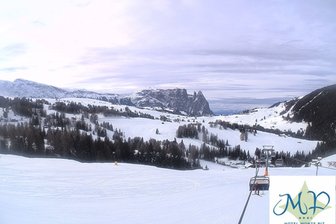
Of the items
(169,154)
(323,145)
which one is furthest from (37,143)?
(323,145)

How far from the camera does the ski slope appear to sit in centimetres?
345

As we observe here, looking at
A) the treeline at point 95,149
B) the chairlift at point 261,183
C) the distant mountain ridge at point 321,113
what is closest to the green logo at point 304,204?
the chairlift at point 261,183

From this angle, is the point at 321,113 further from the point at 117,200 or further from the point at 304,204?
the point at 117,200

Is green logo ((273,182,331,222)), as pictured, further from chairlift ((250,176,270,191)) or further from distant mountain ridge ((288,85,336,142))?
distant mountain ridge ((288,85,336,142))

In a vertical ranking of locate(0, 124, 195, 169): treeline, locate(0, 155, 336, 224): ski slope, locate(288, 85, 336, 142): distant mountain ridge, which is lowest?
locate(0, 124, 195, 169): treeline

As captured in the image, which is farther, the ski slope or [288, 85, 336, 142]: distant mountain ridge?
[288, 85, 336, 142]: distant mountain ridge

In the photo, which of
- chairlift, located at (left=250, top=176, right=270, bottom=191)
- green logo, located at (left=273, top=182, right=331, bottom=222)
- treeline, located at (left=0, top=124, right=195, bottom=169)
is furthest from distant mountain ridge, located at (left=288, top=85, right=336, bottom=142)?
treeline, located at (left=0, top=124, right=195, bottom=169)

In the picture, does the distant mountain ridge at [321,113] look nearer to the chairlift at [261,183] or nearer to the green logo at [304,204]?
the chairlift at [261,183]

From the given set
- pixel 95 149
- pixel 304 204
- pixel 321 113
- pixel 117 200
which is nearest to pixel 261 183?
pixel 304 204

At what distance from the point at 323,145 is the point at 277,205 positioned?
1943 mm

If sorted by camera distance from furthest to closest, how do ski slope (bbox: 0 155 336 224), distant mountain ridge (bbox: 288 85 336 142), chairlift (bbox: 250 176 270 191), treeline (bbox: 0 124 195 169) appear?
treeline (bbox: 0 124 195 169) < distant mountain ridge (bbox: 288 85 336 142) < ski slope (bbox: 0 155 336 224) < chairlift (bbox: 250 176 270 191)

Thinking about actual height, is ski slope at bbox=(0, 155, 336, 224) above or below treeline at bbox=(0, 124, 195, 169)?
above

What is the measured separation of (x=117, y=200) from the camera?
18.6 feet

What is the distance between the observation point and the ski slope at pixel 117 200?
3.45 meters
